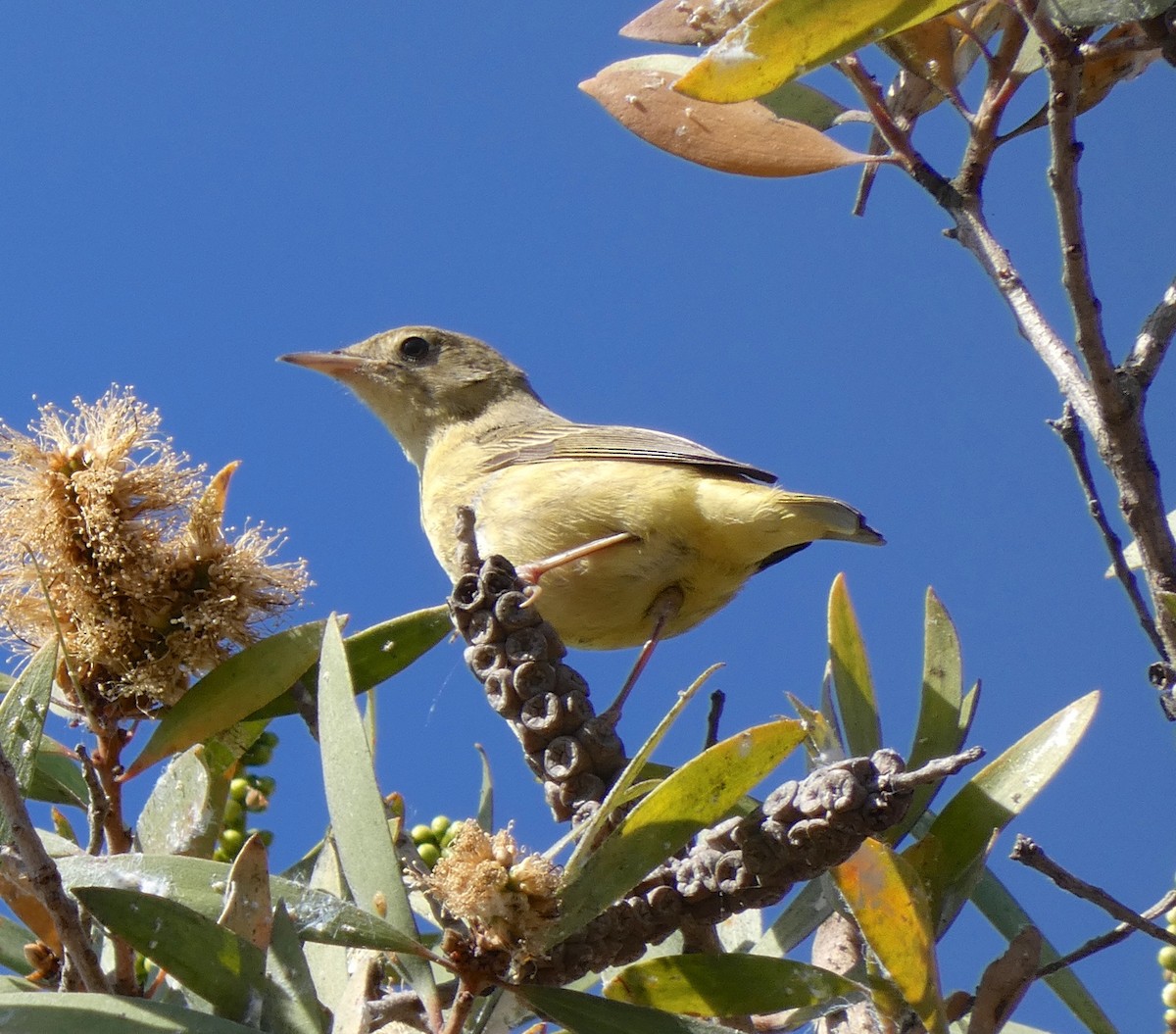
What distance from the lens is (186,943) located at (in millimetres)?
1896

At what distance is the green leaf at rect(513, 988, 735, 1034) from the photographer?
193cm

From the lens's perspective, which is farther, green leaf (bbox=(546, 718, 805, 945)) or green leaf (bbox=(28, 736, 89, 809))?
green leaf (bbox=(28, 736, 89, 809))

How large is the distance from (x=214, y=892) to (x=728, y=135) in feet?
6.11

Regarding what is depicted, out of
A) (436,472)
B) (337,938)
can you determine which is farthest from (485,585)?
(436,472)

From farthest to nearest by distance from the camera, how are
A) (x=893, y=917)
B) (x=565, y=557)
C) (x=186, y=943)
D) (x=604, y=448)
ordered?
(x=604, y=448), (x=565, y=557), (x=893, y=917), (x=186, y=943)

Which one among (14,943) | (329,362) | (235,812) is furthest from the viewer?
(329,362)

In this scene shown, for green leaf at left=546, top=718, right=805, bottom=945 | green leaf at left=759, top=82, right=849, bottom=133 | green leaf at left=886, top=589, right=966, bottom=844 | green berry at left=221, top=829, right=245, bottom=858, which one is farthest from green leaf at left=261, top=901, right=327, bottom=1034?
green leaf at left=759, top=82, right=849, bottom=133

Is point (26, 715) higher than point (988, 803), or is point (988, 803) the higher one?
point (26, 715)

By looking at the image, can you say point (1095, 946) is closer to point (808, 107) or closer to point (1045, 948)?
point (1045, 948)

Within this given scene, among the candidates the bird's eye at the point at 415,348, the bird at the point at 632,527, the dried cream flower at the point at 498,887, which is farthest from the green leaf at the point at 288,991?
the bird's eye at the point at 415,348

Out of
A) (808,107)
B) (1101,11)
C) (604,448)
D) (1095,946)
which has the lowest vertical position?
(1095,946)

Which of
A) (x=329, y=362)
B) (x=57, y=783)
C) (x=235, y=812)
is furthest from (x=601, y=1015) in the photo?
(x=329, y=362)

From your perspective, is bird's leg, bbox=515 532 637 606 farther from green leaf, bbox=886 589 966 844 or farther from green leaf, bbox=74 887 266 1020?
green leaf, bbox=74 887 266 1020

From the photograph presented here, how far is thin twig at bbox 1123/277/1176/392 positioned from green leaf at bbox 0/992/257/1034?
180cm
